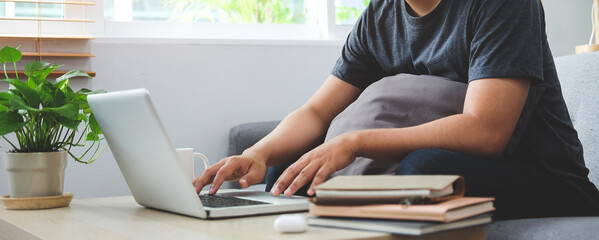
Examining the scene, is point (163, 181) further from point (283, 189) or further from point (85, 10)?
point (85, 10)

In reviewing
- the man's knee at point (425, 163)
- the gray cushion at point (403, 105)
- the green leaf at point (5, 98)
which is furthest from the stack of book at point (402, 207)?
the green leaf at point (5, 98)

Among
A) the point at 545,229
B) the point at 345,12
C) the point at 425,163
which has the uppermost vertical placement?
the point at 345,12

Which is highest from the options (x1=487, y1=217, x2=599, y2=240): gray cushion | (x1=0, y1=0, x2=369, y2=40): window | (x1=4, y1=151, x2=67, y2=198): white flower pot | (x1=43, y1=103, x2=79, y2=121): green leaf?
(x1=0, y1=0, x2=369, y2=40): window

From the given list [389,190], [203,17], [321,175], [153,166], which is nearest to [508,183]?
[321,175]

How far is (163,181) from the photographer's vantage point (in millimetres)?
1047

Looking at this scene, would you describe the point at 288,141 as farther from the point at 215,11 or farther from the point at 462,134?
the point at 215,11

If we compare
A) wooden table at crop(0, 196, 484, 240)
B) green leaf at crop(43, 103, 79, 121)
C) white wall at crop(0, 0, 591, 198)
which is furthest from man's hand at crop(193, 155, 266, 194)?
white wall at crop(0, 0, 591, 198)

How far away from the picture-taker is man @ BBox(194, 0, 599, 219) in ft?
3.64

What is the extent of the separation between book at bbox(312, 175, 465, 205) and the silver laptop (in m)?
0.21

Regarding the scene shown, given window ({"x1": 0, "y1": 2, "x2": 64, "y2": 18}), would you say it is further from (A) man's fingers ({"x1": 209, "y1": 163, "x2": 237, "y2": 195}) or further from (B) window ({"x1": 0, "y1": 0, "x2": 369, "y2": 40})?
(A) man's fingers ({"x1": 209, "y1": 163, "x2": 237, "y2": 195})

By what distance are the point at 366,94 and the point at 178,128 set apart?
114cm

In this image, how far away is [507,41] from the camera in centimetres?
121

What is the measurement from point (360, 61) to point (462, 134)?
49 cm

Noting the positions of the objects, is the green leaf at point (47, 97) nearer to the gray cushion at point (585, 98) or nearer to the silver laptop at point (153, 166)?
the silver laptop at point (153, 166)
